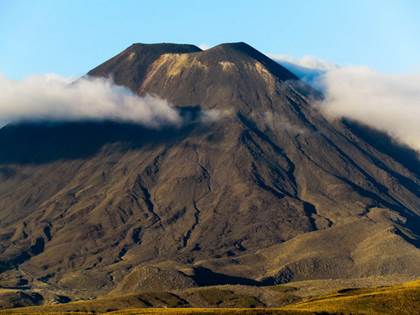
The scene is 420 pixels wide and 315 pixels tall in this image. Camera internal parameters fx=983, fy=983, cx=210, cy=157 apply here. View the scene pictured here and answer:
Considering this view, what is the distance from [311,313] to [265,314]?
9332mm

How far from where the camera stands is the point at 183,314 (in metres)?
200

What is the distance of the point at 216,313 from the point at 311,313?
1915 cm

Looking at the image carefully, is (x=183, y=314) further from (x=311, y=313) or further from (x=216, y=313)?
(x=311, y=313)

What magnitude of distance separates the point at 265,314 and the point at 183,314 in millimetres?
16625

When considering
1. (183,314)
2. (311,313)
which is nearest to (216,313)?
(183,314)

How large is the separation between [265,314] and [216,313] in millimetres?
9931

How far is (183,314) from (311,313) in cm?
2584

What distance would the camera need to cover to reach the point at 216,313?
199m

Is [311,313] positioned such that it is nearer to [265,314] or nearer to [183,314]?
[265,314]

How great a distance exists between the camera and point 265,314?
199250 millimetres

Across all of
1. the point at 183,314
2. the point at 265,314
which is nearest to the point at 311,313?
the point at 265,314

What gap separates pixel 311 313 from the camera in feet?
648
